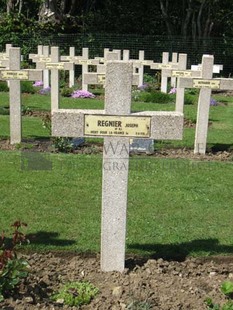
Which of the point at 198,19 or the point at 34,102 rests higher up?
the point at 198,19

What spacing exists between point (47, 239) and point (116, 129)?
1.62 m

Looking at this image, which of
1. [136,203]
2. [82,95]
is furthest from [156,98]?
[136,203]

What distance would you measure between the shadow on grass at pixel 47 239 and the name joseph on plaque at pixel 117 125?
1441 mm

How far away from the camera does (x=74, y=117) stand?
4.09m

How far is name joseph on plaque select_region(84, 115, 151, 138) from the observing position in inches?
160

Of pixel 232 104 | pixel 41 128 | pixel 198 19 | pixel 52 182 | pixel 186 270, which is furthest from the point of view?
pixel 198 19

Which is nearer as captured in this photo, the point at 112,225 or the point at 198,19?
the point at 112,225

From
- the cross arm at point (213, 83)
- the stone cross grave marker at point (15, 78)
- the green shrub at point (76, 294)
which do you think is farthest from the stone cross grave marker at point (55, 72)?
the green shrub at point (76, 294)

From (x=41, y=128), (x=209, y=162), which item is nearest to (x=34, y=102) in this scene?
(x=41, y=128)

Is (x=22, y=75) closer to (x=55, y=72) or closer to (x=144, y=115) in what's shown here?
(x=55, y=72)

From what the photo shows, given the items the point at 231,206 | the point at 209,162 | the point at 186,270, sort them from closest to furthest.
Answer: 1. the point at 186,270
2. the point at 231,206
3. the point at 209,162

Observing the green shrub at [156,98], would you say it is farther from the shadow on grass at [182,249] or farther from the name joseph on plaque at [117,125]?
the name joseph on plaque at [117,125]

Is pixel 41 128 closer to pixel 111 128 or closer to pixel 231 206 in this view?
pixel 231 206

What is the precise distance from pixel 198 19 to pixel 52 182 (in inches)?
783
